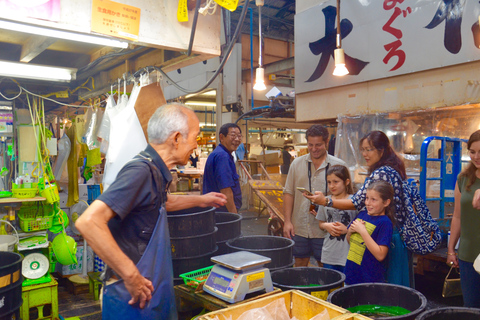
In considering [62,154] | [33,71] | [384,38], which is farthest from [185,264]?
[384,38]

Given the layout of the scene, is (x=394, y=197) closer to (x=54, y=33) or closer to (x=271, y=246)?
(x=271, y=246)

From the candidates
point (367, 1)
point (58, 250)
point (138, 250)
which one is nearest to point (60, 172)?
point (58, 250)

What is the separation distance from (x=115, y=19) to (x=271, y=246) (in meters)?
2.19

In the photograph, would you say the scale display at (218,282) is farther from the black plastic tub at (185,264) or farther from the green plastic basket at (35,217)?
the green plastic basket at (35,217)

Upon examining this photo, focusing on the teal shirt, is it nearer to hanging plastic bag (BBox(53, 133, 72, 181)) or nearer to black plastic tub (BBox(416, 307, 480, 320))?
black plastic tub (BBox(416, 307, 480, 320))

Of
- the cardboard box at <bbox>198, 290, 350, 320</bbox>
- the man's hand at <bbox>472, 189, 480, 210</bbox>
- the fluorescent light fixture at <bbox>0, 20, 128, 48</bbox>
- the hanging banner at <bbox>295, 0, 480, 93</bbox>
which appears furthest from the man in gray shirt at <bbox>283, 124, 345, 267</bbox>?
the hanging banner at <bbox>295, 0, 480, 93</bbox>

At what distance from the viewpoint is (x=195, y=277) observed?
249 cm

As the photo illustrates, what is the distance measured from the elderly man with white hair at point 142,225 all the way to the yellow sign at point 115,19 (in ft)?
4.23

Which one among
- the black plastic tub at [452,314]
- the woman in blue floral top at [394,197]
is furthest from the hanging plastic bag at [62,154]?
the black plastic tub at [452,314]

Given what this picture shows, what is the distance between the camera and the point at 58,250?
4.54 metres

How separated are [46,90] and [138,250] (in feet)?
14.4

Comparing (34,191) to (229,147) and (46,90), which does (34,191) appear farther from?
(229,147)

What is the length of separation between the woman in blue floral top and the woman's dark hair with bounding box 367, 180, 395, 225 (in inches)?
3.1

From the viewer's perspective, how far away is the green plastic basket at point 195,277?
238cm
